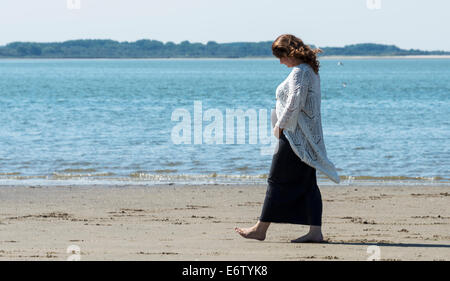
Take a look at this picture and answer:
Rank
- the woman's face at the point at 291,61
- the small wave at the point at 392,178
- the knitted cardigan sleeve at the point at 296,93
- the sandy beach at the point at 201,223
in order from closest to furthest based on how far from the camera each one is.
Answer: the sandy beach at the point at 201,223, the knitted cardigan sleeve at the point at 296,93, the woman's face at the point at 291,61, the small wave at the point at 392,178

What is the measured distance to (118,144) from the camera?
17469 millimetres

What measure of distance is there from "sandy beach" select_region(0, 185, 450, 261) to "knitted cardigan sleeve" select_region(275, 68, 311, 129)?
113 centimetres

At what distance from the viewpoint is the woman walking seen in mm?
5855

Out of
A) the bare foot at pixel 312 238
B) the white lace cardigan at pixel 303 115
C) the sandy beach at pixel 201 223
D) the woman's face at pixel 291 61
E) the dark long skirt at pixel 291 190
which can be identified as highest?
the woman's face at pixel 291 61

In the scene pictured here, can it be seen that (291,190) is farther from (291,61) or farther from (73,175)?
(73,175)

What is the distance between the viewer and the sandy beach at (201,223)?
5645 millimetres

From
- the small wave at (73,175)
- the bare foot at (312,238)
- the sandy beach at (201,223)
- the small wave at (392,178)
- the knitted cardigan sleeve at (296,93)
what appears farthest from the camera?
the small wave at (73,175)

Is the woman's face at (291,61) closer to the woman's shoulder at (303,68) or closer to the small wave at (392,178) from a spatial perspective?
the woman's shoulder at (303,68)

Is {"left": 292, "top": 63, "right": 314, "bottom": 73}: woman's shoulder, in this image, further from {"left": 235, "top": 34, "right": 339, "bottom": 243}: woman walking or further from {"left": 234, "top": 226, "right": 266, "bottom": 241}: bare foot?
{"left": 234, "top": 226, "right": 266, "bottom": 241}: bare foot

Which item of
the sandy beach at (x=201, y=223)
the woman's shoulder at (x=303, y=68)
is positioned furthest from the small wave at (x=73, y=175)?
the woman's shoulder at (x=303, y=68)

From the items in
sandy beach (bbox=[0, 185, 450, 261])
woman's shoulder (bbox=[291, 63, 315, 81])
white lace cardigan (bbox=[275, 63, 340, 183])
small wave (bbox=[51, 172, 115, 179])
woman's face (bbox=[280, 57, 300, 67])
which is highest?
woman's face (bbox=[280, 57, 300, 67])

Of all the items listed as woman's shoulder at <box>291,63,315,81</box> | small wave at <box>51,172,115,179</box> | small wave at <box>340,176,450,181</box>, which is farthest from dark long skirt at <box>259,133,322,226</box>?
small wave at <box>51,172,115,179</box>

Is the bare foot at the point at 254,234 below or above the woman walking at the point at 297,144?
below

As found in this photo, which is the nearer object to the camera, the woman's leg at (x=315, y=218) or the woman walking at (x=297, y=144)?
the woman walking at (x=297, y=144)
